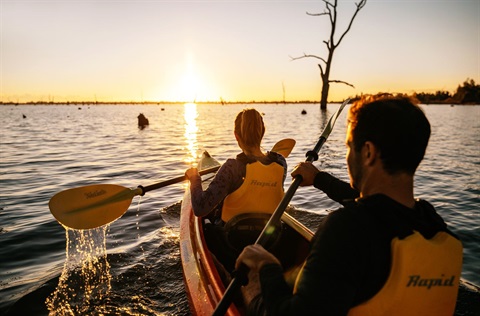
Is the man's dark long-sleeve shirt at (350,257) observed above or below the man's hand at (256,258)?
above

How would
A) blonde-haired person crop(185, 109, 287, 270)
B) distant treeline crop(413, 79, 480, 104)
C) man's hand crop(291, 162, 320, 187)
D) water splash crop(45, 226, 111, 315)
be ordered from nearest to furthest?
man's hand crop(291, 162, 320, 187) → blonde-haired person crop(185, 109, 287, 270) → water splash crop(45, 226, 111, 315) → distant treeline crop(413, 79, 480, 104)

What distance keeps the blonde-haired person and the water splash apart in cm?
222

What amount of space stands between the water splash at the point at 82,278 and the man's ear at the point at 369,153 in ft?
13.0

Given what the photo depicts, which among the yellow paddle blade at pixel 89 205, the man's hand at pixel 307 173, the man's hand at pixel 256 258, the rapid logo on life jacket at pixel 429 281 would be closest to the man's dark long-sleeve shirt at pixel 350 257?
the rapid logo on life jacket at pixel 429 281

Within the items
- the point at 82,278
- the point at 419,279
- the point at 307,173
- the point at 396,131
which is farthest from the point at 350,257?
the point at 82,278

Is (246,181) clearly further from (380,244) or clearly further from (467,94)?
(467,94)

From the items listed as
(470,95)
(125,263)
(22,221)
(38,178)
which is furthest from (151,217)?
(470,95)

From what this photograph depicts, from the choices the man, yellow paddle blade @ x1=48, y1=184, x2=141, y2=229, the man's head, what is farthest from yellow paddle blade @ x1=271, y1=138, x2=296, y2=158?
the man's head

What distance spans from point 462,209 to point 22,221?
9.44 m

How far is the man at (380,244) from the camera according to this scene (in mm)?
1188

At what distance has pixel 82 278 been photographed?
462 cm

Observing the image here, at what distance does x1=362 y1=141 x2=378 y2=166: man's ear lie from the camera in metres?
1.38

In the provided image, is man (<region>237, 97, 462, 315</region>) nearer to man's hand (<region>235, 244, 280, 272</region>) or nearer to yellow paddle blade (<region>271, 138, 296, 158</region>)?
man's hand (<region>235, 244, 280, 272</region>)

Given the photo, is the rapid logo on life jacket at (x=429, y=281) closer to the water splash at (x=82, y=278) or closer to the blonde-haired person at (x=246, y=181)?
the blonde-haired person at (x=246, y=181)
